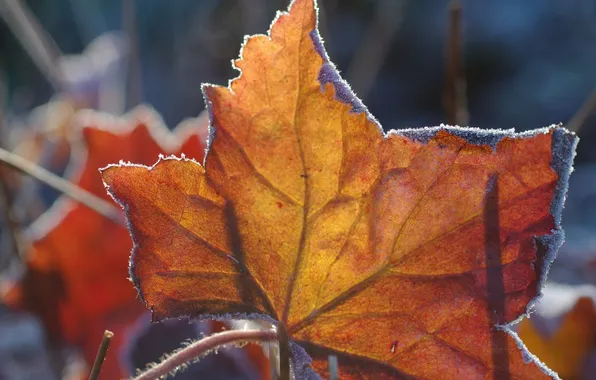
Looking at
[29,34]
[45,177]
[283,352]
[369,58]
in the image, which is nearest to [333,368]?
[283,352]

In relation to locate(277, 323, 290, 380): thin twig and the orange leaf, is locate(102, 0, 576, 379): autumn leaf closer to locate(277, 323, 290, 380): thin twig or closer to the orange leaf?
locate(277, 323, 290, 380): thin twig

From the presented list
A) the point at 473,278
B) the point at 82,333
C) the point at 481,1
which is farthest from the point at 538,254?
the point at 481,1

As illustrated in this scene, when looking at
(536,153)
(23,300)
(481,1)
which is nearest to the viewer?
(536,153)

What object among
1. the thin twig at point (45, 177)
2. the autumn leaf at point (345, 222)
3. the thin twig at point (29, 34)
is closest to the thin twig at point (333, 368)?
the autumn leaf at point (345, 222)

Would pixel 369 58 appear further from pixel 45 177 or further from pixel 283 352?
pixel 283 352

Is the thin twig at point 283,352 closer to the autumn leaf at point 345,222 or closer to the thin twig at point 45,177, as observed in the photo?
the autumn leaf at point 345,222

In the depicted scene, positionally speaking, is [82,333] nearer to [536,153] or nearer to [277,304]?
[277,304]
